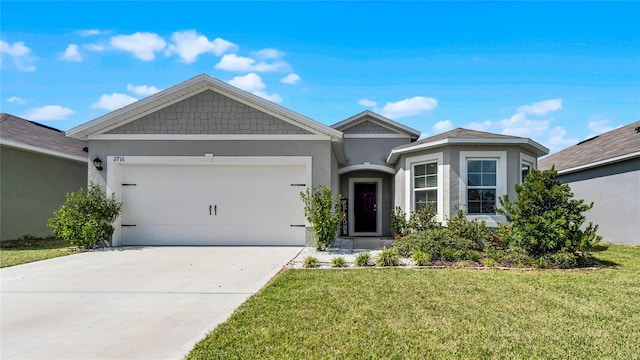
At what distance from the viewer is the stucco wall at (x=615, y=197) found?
11031mm

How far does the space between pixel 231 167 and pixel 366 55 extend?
24.5 ft

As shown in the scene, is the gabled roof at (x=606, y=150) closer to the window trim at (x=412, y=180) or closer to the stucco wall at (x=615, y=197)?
the stucco wall at (x=615, y=197)

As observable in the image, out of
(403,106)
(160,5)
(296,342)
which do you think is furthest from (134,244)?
(403,106)

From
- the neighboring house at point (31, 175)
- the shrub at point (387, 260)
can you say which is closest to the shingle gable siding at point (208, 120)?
the neighboring house at point (31, 175)

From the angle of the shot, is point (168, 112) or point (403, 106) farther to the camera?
point (403, 106)

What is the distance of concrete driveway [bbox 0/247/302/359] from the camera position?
3385 millimetres

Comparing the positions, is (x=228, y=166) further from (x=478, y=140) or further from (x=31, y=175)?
(x=31, y=175)

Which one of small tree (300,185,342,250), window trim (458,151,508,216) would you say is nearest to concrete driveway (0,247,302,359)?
small tree (300,185,342,250)

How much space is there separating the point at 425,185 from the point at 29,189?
43.6 feet

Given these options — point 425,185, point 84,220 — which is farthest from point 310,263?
point 84,220

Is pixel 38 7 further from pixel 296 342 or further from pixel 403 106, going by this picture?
pixel 403 106

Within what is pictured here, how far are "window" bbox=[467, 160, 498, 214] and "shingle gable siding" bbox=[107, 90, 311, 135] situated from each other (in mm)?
5049

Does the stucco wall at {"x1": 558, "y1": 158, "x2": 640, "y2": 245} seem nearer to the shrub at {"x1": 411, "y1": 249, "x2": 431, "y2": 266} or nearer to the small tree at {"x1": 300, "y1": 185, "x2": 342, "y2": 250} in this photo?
the shrub at {"x1": 411, "y1": 249, "x2": 431, "y2": 266}

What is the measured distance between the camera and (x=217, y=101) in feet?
33.1
